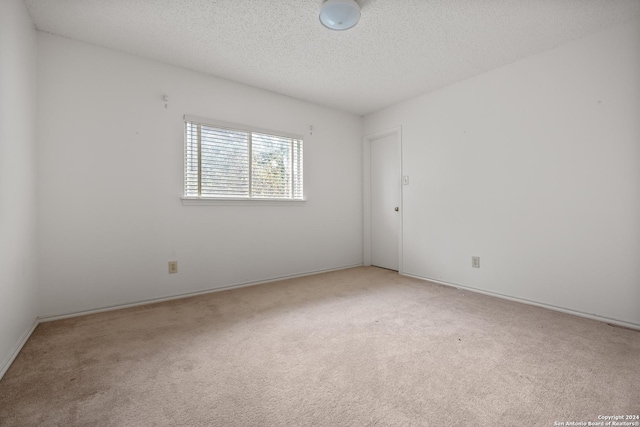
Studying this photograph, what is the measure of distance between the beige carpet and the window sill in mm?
1088

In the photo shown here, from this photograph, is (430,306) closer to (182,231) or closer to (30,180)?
(182,231)

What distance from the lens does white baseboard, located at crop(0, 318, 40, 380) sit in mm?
1643

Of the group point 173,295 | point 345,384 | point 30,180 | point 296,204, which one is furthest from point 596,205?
point 30,180

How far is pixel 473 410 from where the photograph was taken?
133cm

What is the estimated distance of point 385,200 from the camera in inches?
173

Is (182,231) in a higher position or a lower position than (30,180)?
lower

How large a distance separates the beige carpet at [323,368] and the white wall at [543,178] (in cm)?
41

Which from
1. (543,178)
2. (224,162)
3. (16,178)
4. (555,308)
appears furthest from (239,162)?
(555,308)

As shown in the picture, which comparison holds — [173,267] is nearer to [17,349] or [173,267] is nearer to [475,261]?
[17,349]

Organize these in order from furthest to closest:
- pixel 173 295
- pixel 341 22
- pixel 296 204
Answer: pixel 296 204 < pixel 173 295 < pixel 341 22

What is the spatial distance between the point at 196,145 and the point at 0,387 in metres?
2.35

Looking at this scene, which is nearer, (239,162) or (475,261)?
(475,261)

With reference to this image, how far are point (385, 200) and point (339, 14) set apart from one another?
8.98 ft

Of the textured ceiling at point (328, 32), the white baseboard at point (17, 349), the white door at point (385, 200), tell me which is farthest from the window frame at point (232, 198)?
the white baseboard at point (17, 349)
